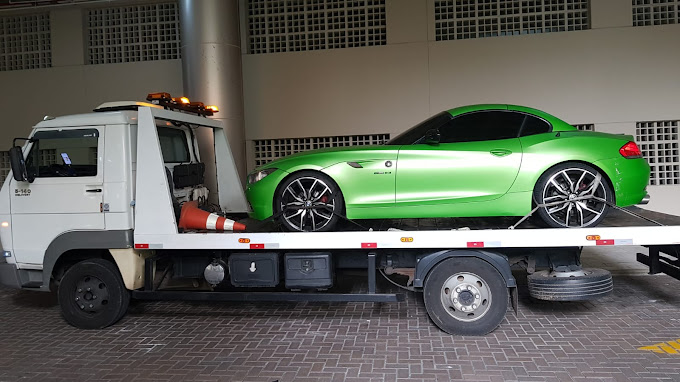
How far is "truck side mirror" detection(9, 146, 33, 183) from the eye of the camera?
4766 mm

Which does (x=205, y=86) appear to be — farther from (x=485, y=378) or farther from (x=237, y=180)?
(x=485, y=378)

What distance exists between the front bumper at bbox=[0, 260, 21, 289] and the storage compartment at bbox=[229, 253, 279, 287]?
2.37 metres

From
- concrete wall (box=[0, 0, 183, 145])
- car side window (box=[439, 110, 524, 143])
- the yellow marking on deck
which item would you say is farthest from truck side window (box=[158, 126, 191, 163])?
the yellow marking on deck

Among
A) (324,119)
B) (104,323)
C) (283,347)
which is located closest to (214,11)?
(324,119)

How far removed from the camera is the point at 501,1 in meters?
9.28

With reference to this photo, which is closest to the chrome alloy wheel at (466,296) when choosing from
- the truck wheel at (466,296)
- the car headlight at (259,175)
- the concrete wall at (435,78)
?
the truck wheel at (466,296)

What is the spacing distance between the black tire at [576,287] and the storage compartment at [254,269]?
2700 millimetres

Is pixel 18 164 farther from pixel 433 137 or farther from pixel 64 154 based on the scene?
pixel 433 137

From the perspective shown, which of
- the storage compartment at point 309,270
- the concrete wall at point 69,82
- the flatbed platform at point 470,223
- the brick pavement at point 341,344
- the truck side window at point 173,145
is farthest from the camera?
the concrete wall at point 69,82

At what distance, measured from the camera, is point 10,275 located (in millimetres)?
5156

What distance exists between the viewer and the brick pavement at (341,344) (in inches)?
155

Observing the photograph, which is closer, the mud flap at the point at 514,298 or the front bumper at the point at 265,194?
the mud flap at the point at 514,298

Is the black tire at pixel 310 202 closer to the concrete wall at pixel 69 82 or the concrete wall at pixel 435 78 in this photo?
the concrete wall at pixel 435 78

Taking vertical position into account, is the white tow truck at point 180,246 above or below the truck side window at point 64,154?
below
